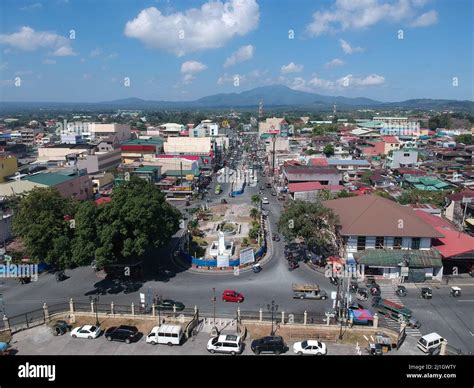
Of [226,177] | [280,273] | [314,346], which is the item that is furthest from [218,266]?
[226,177]

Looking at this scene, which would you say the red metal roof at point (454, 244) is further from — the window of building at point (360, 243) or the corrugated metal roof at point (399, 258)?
the window of building at point (360, 243)

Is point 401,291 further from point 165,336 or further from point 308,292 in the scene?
point 165,336

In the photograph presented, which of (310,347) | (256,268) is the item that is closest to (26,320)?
(256,268)

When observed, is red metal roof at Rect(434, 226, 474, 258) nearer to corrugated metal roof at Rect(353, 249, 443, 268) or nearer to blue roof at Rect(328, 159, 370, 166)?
corrugated metal roof at Rect(353, 249, 443, 268)

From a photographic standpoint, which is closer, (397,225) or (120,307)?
(120,307)

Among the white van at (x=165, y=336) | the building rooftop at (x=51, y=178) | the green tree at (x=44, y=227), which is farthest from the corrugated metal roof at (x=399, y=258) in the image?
the building rooftop at (x=51, y=178)
